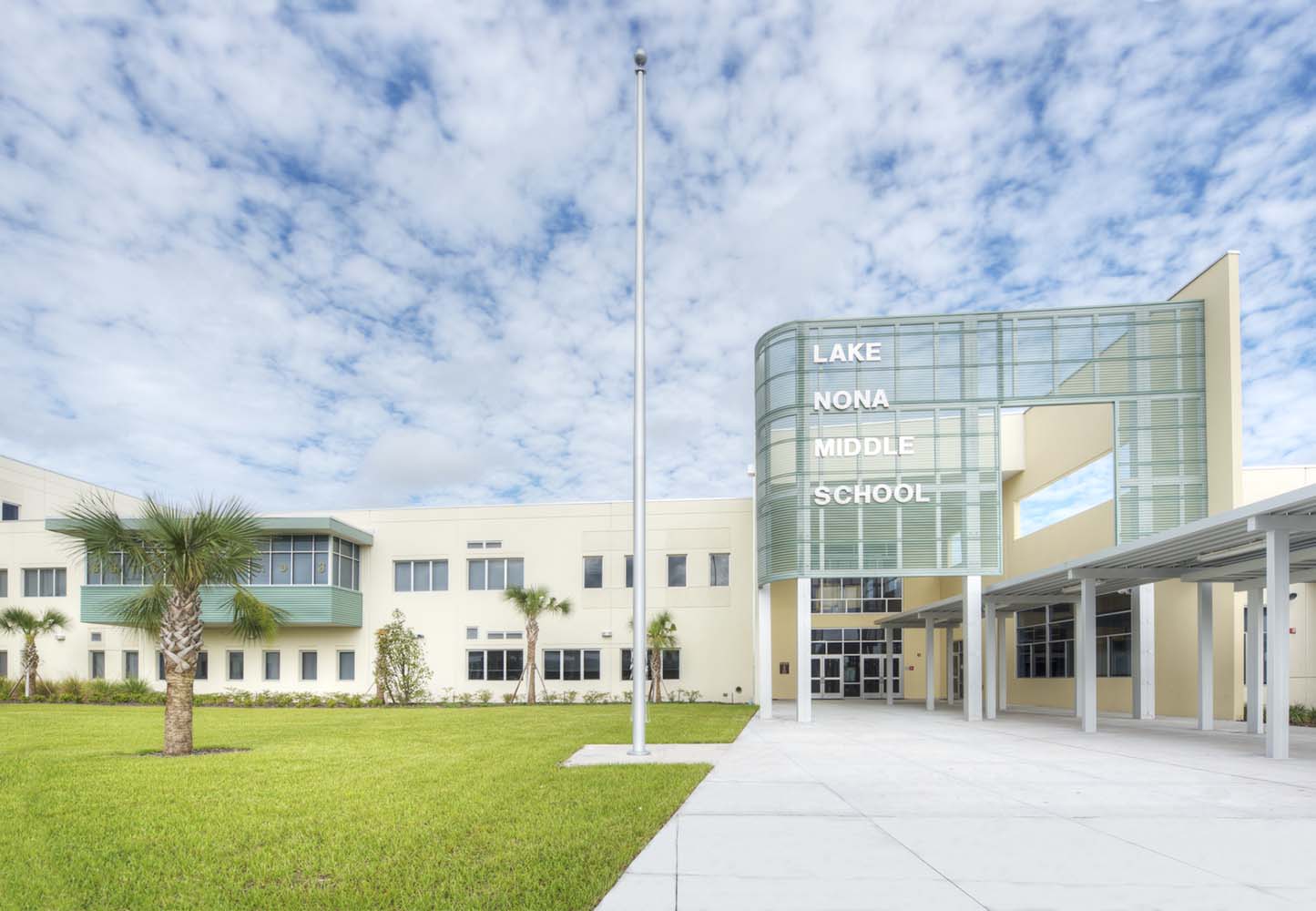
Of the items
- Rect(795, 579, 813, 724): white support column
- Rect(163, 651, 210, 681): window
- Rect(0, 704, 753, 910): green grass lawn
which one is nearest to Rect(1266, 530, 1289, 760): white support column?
Rect(0, 704, 753, 910): green grass lawn

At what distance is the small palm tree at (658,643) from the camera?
3378 centimetres

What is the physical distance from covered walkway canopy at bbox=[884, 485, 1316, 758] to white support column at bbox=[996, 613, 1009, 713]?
6.23 ft

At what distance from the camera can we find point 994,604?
93.3 ft

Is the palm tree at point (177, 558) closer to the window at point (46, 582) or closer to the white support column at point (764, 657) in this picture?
the white support column at point (764, 657)

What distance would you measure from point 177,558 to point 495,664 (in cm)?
2161

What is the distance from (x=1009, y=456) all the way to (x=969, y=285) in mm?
9970

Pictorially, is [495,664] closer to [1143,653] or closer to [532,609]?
[532,609]

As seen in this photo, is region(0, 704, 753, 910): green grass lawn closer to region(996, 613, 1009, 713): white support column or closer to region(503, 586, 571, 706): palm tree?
region(503, 586, 571, 706): palm tree

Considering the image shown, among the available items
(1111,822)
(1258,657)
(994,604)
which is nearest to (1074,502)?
(994,604)

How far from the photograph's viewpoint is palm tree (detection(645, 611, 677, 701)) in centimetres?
3378

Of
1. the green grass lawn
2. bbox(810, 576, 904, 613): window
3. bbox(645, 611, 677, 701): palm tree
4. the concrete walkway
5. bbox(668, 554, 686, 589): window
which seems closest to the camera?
the concrete walkway

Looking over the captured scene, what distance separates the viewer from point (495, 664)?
36625 mm

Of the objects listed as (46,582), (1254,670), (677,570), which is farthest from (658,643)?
(46,582)

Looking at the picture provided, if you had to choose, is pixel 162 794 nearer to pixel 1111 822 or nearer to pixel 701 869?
pixel 701 869
